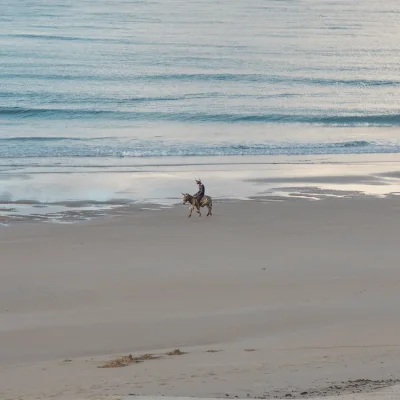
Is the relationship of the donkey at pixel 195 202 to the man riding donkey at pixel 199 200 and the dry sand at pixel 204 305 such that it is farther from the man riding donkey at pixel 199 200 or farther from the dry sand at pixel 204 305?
the dry sand at pixel 204 305

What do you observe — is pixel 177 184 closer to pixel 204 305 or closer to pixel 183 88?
pixel 204 305

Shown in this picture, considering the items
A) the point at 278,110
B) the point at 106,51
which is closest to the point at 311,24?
the point at 106,51

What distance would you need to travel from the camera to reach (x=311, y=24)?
226ft

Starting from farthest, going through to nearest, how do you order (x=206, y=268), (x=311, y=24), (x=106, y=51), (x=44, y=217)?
(x=311, y=24) → (x=106, y=51) → (x=44, y=217) → (x=206, y=268)

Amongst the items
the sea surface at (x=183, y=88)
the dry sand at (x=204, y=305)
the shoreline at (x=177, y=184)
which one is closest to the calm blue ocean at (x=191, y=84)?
the sea surface at (x=183, y=88)

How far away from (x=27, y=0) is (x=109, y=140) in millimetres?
54798

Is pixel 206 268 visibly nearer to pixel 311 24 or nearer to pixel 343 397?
pixel 343 397

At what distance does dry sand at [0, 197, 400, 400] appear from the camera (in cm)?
911

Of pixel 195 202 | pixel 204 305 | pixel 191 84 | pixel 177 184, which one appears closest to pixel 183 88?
pixel 191 84

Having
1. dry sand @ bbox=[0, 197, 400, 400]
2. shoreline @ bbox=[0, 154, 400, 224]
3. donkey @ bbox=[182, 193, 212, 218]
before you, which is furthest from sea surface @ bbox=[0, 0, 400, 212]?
dry sand @ bbox=[0, 197, 400, 400]

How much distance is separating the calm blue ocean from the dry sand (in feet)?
33.0

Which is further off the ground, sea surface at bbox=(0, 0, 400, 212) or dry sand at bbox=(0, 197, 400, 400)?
sea surface at bbox=(0, 0, 400, 212)

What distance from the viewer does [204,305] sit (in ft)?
40.1

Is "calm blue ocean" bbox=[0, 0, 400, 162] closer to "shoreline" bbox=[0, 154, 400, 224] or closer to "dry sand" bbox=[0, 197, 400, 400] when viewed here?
"shoreline" bbox=[0, 154, 400, 224]
